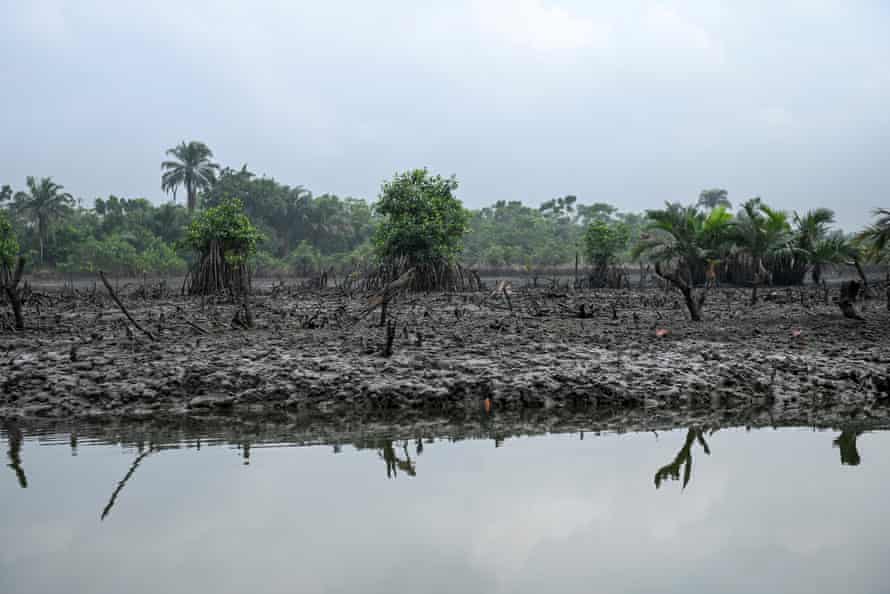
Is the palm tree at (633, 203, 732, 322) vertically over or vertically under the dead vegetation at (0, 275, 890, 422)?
over

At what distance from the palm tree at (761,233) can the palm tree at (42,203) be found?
154 ft

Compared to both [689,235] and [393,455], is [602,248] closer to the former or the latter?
[689,235]

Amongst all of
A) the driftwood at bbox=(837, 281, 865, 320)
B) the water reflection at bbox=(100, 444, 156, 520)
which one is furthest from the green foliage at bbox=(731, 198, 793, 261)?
the water reflection at bbox=(100, 444, 156, 520)

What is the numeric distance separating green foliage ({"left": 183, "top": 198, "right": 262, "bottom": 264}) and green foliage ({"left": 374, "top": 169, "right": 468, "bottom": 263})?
4.23 meters

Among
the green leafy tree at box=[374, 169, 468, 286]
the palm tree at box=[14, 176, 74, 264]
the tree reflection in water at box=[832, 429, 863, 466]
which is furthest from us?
the palm tree at box=[14, 176, 74, 264]

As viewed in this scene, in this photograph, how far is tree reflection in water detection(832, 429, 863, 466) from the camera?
242 inches

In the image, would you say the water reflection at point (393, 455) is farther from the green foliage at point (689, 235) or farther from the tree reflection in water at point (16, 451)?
the green foliage at point (689, 235)

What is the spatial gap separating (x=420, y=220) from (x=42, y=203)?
1640 inches

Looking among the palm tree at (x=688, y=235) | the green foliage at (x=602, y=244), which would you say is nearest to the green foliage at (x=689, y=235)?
the palm tree at (x=688, y=235)

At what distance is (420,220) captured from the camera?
23734mm

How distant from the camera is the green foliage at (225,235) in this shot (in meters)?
23.5

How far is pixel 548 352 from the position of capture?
9.64 meters

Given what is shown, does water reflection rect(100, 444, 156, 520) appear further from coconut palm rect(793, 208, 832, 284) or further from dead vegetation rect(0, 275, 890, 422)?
coconut palm rect(793, 208, 832, 284)

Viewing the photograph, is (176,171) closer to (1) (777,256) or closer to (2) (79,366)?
(1) (777,256)
